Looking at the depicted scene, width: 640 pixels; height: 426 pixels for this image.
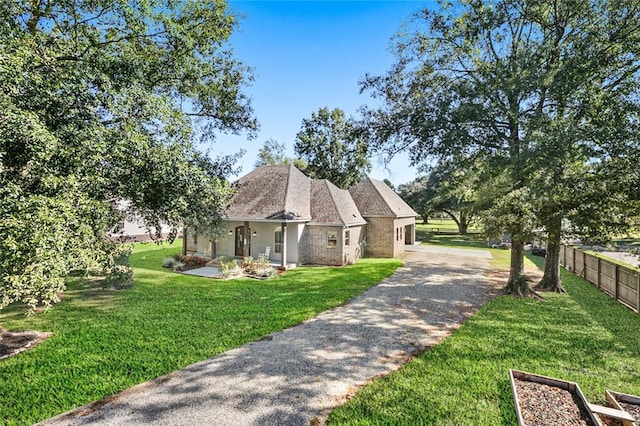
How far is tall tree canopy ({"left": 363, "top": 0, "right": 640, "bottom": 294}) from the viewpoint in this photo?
11.0 metres

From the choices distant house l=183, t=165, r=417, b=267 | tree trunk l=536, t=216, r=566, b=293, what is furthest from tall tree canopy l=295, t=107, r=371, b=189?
tree trunk l=536, t=216, r=566, b=293

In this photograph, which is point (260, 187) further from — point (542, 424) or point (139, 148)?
point (542, 424)

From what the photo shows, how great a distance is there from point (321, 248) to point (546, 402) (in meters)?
15.3

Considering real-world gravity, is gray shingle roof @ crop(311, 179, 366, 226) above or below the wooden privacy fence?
above

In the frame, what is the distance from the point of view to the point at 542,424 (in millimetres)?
4855


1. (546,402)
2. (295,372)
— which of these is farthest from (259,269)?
(546,402)

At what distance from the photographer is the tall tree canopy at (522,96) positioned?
11.0 metres

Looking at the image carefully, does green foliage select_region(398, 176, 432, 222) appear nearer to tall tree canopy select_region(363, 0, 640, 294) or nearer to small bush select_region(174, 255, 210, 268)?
tall tree canopy select_region(363, 0, 640, 294)

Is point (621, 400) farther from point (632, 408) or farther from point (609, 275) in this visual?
point (609, 275)

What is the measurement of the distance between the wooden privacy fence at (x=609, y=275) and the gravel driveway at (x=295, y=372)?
5376mm

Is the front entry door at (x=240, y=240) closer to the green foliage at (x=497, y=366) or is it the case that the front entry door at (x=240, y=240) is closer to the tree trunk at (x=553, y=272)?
the green foliage at (x=497, y=366)

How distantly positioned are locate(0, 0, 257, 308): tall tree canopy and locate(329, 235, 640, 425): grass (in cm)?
588

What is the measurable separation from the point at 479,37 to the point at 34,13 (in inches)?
633

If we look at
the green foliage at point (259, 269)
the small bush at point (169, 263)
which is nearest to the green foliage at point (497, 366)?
the green foliage at point (259, 269)
